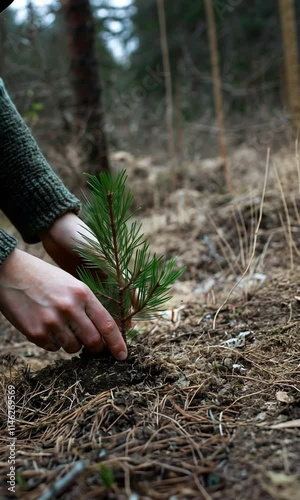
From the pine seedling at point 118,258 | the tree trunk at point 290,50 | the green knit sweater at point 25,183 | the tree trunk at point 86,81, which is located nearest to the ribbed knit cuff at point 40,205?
the green knit sweater at point 25,183

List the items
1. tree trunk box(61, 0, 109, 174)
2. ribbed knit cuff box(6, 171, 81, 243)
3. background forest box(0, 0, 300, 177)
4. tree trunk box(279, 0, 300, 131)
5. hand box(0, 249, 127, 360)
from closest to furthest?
1. hand box(0, 249, 127, 360)
2. ribbed knit cuff box(6, 171, 81, 243)
3. tree trunk box(61, 0, 109, 174)
4. tree trunk box(279, 0, 300, 131)
5. background forest box(0, 0, 300, 177)

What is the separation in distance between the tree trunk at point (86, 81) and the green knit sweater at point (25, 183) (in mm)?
2917

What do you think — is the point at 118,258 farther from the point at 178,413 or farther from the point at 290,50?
the point at 290,50

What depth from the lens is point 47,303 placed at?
1021mm

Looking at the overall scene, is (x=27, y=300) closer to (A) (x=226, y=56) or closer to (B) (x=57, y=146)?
(B) (x=57, y=146)

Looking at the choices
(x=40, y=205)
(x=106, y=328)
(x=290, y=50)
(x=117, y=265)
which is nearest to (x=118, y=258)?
(x=117, y=265)

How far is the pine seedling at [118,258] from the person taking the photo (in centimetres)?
108

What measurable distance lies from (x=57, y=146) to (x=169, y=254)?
2.01m

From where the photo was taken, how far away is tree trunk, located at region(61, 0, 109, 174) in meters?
4.37

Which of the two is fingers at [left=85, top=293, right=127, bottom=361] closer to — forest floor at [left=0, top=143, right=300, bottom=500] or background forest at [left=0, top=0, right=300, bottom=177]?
forest floor at [left=0, top=143, right=300, bottom=500]

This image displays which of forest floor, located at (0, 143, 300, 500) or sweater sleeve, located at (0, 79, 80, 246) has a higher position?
sweater sleeve, located at (0, 79, 80, 246)

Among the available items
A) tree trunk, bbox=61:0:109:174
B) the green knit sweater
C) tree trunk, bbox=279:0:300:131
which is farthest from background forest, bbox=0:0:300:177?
the green knit sweater

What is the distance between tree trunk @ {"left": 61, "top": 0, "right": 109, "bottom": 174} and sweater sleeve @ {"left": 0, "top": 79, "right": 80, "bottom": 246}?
2920 millimetres

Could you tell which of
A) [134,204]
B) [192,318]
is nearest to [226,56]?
[134,204]
